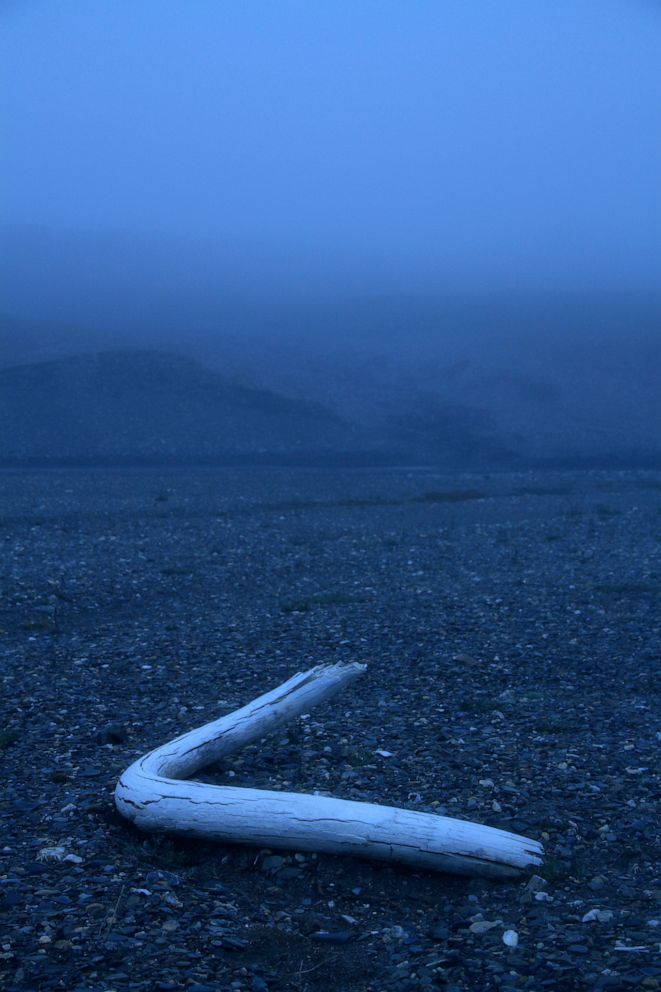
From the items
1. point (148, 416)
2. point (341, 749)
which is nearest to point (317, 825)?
point (341, 749)

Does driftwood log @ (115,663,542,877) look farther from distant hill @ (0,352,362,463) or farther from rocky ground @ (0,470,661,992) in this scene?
distant hill @ (0,352,362,463)

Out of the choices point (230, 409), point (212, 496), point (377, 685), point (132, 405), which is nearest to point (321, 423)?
point (230, 409)

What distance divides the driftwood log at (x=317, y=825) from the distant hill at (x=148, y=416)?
104ft

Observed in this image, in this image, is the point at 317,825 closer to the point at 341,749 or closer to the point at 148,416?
the point at 341,749

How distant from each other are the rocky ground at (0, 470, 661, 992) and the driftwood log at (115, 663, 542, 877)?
0.40 ft

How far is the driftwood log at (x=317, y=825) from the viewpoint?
5.00m

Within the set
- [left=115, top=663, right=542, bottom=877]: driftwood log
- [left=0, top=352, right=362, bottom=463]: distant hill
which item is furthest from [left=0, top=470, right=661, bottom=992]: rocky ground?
[left=0, top=352, right=362, bottom=463]: distant hill

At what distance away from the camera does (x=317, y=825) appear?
5.09m

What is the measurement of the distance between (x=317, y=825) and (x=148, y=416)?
134ft

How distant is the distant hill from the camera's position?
3862cm

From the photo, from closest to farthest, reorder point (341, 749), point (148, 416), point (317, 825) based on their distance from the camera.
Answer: point (317, 825) → point (341, 749) → point (148, 416)

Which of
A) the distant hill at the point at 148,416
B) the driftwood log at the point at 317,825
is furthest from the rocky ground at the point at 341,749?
the distant hill at the point at 148,416

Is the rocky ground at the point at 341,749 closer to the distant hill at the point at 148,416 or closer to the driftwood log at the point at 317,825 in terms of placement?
the driftwood log at the point at 317,825

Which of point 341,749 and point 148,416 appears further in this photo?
point 148,416
